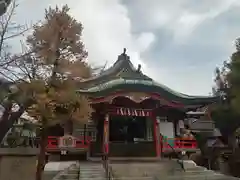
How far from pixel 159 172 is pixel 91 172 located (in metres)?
3.32

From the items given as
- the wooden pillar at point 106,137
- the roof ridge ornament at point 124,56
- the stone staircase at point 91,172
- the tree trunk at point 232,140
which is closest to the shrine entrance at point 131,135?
the wooden pillar at point 106,137

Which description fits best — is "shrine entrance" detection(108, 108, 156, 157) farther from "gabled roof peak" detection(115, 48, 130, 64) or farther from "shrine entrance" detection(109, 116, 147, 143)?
"gabled roof peak" detection(115, 48, 130, 64)

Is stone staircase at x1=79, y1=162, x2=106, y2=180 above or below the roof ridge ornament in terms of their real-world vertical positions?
below

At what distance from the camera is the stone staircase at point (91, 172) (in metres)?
12.5

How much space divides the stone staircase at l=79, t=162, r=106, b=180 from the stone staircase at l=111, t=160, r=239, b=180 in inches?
23.5

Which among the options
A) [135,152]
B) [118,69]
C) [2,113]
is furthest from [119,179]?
[118,69]

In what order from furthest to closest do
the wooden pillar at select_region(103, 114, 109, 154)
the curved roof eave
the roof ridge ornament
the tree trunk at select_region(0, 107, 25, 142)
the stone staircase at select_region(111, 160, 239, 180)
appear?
the roof ridge ornament, the curved roof eave, the wooden pillar at select_region(103, 114, 109, 154), the stone staircase at select_region(111, 160, 239, 180), the tree trunk at select_region(0, 107, 25, 142)

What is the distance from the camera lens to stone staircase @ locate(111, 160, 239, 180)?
13203 millimetres

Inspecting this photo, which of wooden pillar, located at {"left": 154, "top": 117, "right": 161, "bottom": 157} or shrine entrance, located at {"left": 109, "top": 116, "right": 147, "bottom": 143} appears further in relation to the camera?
shrine entrance, located at {"left": 109, "top": 116, "right": 147, "bottom": 143}

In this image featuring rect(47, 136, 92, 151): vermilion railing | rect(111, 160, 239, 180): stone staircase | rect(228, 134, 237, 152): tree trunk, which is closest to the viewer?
rect(111, 160, 239, 180): stone staircase

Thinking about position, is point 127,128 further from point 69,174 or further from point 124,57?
point 69,174

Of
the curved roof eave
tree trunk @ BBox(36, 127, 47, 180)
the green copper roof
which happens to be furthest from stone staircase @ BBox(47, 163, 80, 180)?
tree trunk @ BBox(36, 127, 47, 180)

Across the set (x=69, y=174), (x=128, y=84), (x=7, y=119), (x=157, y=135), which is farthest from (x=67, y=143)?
(x=7, y=119)

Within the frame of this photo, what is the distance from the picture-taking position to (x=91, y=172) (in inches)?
512
